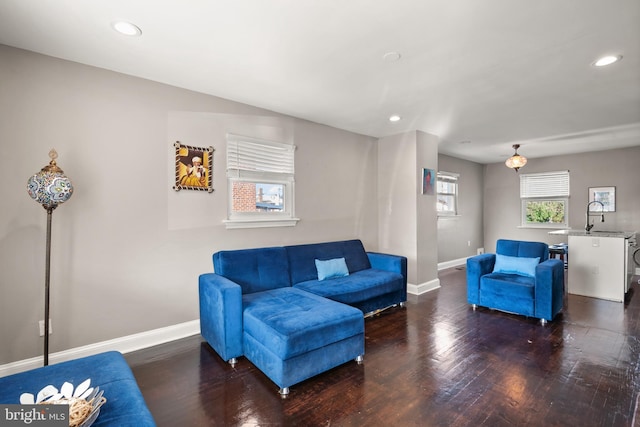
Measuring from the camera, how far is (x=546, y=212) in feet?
23.8

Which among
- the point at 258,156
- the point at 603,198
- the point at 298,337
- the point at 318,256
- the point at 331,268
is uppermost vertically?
the point at 258,156

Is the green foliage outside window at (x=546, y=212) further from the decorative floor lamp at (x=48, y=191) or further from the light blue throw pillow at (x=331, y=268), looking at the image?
the decorative floor lamp at (x=48, y=191)

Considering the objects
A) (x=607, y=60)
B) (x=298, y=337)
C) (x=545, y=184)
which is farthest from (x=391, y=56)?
(x=545, y=184)

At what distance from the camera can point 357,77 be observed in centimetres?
300

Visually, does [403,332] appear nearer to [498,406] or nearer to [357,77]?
[498,406]

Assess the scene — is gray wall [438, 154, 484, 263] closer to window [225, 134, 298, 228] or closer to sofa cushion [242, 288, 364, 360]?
window [225, 134, 298, 228]

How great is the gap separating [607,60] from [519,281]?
8.03 ft

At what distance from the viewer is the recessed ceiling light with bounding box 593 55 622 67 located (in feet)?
8.59

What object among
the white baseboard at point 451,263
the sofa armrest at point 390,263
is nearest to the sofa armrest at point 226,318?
the sofa armrest at point 390,263

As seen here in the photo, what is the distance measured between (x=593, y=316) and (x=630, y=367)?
1.47 meters

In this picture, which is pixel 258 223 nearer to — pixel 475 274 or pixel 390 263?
pixel 390 263

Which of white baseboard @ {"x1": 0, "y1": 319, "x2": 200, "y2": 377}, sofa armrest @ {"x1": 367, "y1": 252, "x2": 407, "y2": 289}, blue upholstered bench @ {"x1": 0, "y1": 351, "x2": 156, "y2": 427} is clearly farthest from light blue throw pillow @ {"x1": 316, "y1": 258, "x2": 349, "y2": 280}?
blue upholstered bench @ {"x1": 0, "y1": 351, "x2": 156, "y2": 427}

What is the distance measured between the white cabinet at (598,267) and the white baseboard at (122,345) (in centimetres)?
554

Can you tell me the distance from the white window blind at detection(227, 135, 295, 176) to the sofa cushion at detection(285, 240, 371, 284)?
105 centimetres
